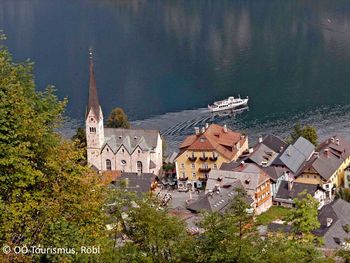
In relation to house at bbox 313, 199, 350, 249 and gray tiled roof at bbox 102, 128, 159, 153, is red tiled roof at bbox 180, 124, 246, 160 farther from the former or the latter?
house at bbox 313, 199, 350, 249

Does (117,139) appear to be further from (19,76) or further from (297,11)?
(297,11)

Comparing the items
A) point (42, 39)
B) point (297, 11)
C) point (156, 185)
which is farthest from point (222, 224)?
point (297, 11)

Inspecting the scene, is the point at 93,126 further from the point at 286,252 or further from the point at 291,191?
the point at 286,252

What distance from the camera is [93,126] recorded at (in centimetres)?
4475

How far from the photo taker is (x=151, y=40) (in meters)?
100

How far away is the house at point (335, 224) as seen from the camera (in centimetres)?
3046

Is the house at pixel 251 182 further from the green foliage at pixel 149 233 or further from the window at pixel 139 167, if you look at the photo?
the green foliage at pixel 149 233

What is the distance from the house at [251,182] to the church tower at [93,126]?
27.1ft

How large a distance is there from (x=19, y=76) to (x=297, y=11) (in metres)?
108

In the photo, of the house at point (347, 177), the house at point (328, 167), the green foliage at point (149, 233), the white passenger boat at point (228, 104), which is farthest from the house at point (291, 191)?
the green foliage at point (149, 233)

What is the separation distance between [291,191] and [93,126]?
13.3 metres

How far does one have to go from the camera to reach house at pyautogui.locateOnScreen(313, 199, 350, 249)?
1199 inches

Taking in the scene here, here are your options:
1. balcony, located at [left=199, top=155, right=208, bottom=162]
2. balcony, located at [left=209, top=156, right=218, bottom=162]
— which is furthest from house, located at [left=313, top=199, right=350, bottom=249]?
balcony, located at [left=199, top=155, right=208, bottom=162]

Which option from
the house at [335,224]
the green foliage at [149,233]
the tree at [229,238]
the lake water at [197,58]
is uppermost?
the tree at [229,238]
